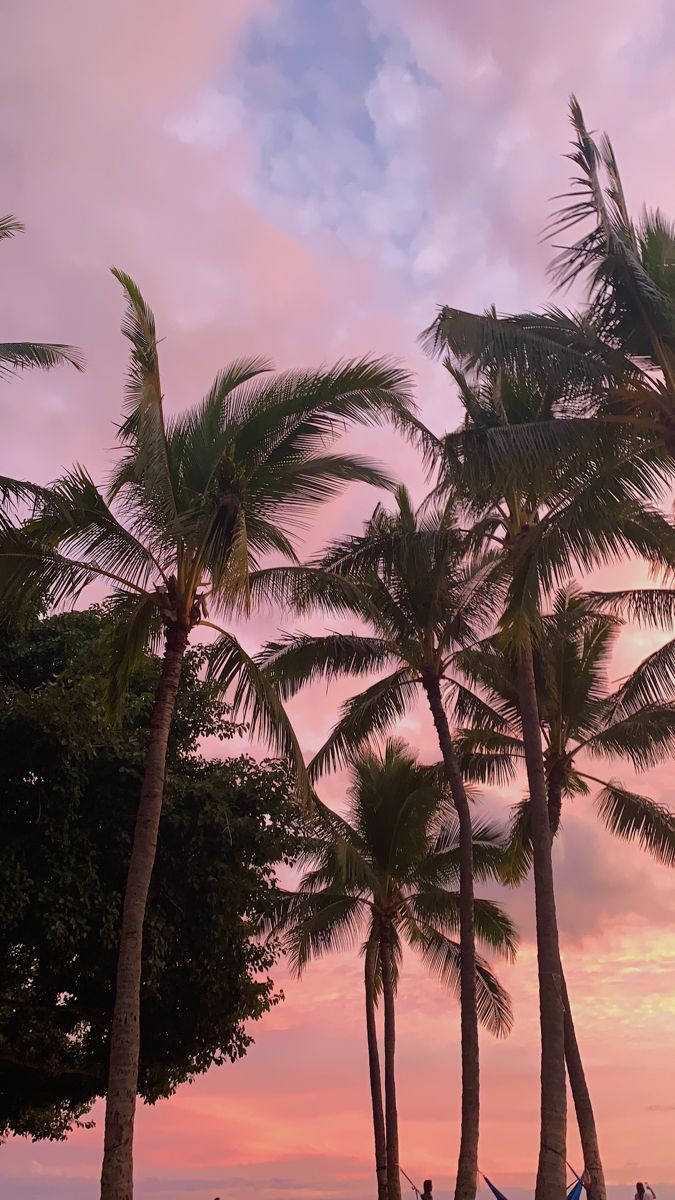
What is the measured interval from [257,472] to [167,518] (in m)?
1.17

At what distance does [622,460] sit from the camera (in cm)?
1302

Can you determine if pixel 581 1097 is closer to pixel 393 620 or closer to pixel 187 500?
pixel 393 620

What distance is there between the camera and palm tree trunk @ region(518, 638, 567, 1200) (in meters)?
14.2

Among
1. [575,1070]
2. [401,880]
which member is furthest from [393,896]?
[575,1070]

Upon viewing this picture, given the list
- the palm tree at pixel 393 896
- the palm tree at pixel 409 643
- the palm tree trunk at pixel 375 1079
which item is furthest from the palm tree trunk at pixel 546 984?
the palm tree trunk at pixel 375 1079

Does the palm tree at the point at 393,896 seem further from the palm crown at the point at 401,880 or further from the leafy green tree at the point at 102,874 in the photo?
the leafy green tree at the point at 102,874

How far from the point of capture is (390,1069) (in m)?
26.2

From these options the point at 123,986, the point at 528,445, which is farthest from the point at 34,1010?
the point at 528,445

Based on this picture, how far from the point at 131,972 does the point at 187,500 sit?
5217 mm

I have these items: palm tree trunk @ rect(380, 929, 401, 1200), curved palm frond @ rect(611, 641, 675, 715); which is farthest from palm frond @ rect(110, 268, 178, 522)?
palm tree trunk @ rect(380, 929, 401, 1200)

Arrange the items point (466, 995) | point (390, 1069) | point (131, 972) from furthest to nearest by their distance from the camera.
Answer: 1. point (390, 1069)
2. point (466, 995)
3. point (131, 972)

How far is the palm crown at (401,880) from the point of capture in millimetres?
25188

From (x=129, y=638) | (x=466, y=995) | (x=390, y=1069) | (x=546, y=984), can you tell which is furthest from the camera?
(x=390, y=1069)

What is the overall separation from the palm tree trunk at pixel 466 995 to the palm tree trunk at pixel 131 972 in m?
8.16
